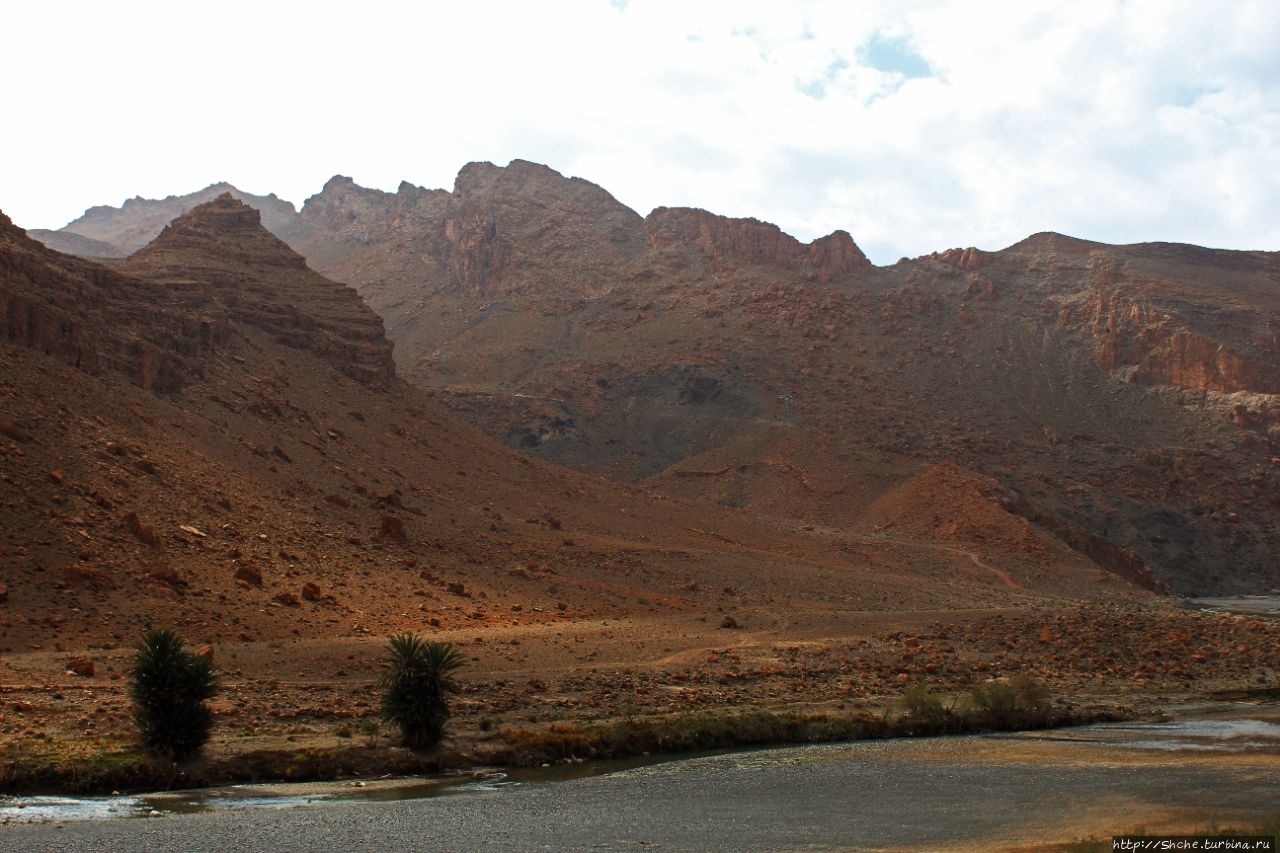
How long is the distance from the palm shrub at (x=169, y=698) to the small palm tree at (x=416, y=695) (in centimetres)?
351

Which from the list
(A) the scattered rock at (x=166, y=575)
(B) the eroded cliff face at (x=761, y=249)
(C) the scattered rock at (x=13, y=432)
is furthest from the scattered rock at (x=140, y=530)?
(B) the eroded cliff face at (x=761, y=249)

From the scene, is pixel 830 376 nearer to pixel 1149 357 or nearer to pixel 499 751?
pixel 1149 357

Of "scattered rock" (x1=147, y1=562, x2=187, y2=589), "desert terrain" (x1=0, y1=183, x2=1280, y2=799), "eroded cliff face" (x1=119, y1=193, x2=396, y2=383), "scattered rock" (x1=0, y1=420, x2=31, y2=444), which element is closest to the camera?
"desert terrain" (x1=0, y1=183, x2=1280, y2=799)

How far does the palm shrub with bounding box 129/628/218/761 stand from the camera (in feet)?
78.2

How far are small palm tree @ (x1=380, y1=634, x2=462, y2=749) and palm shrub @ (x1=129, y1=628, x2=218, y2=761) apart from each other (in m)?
3.51

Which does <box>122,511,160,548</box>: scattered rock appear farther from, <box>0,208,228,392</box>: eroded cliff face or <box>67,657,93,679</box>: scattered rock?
<box>0,208,228,392</box>: eroded cliff face

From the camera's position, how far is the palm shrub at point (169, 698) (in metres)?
23.8

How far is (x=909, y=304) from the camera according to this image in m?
117

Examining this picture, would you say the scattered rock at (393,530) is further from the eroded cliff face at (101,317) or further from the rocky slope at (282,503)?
the eroded cliff face at (101,317)

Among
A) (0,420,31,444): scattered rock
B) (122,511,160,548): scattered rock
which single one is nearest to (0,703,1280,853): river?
(122,511,160,548): scattered rock

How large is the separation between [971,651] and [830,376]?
2551 inches

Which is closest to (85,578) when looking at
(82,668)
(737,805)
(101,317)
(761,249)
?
(82,668)

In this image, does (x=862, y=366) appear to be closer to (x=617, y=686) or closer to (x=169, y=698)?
(x=617, y=686)

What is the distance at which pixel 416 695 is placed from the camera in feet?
84.7
